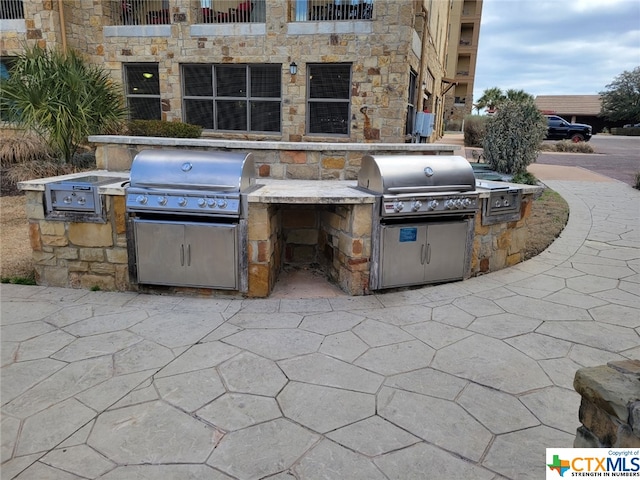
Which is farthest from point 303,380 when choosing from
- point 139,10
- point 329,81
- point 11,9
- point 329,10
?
point 11,9

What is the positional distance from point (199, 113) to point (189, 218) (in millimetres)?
8450

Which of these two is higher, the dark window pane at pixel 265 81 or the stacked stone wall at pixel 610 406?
the dark window pane at pixel 265 81

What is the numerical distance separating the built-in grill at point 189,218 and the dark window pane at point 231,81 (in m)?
7.98

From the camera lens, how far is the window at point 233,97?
431 inches

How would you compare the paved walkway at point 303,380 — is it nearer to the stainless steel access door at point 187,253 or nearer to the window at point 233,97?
the stainless steel access door at point 187,253

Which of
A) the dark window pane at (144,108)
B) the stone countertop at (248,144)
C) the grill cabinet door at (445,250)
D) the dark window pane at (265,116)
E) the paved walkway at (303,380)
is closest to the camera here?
the paved walkway at (303,380)

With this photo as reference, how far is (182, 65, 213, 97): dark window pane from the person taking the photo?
11.1 m

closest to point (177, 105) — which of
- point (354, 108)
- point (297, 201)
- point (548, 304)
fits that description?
point (354, 108)

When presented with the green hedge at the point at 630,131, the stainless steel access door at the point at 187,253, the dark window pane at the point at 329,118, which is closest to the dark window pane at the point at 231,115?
the dark window pane at the point at 329,118

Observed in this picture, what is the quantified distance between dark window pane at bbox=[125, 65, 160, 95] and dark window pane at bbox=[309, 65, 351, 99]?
162 inches

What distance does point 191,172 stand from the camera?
3648 millimetres

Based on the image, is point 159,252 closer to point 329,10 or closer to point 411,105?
point 329,10

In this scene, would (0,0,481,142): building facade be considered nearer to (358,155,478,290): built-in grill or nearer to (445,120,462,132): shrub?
(358,155,478,290): built-in grill

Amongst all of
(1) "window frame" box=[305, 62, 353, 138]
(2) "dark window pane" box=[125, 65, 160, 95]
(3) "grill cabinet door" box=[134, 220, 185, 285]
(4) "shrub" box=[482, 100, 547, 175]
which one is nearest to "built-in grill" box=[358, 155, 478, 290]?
(3) "grill cabinet door" box=[134, 220, 185, 285]
